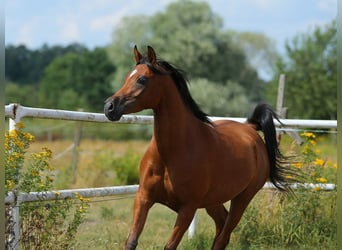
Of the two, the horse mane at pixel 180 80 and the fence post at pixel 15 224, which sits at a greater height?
the horse mane at pixel 180 80

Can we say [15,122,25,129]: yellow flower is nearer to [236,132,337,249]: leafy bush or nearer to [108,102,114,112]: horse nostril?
[108,102,114,112]: horse nostril

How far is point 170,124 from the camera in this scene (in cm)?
459

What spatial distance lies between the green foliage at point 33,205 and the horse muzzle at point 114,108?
90 centimetres

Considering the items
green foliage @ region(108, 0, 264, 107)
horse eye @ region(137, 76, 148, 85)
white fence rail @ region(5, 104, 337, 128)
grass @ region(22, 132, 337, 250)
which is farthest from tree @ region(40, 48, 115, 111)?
horse eye @ region(137, 76, 148, 85)

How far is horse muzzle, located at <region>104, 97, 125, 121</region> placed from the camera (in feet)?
13.3

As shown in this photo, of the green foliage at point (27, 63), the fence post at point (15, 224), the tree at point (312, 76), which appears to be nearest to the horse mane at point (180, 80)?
the fence post at point (15, 224)

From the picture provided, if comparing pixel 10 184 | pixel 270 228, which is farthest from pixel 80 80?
pixel 10 184

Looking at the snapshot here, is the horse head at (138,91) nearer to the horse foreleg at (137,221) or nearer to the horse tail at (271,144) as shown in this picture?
the horse foreleg at (137,221)

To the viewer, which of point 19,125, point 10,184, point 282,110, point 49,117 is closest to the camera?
point 10,184

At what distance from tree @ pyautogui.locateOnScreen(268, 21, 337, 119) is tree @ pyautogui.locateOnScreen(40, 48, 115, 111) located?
Result: 78.4 feet

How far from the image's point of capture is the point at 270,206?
278 inches

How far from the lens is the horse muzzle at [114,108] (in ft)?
13.3

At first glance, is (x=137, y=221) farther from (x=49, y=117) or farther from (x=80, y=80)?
(x=80, y=80)

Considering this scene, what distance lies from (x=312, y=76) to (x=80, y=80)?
32.5 m
